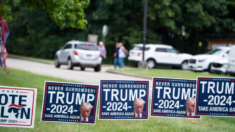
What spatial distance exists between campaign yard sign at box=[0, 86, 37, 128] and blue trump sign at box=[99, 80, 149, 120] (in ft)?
3.59

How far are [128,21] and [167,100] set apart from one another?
35.1 metres

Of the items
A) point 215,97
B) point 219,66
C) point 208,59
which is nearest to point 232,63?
point 219,66

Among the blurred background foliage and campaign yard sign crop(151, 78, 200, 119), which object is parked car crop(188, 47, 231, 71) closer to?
the blurred background foliage

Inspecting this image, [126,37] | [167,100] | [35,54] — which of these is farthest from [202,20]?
[167,100]

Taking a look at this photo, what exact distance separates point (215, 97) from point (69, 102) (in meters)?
2.50

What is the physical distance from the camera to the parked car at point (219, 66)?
2291 centimetres

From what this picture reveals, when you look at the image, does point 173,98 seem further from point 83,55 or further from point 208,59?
point 208,59

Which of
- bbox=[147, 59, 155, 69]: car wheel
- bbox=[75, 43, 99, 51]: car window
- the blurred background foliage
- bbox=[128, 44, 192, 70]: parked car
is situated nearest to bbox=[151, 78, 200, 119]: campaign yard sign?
bbox=[75, 43, 99, 51]: car window

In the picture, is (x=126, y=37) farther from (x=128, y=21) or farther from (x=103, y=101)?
(x=103, y=101)

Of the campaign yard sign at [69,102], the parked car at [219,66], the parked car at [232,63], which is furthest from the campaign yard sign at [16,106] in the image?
the parked car at [219,66]

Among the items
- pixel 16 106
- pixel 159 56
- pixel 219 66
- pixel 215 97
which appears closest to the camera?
pixel 16 106

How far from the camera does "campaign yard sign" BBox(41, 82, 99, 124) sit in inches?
234

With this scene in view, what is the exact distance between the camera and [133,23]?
131 feet

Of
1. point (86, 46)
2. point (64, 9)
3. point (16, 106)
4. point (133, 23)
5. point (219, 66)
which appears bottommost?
point (219, 66)
